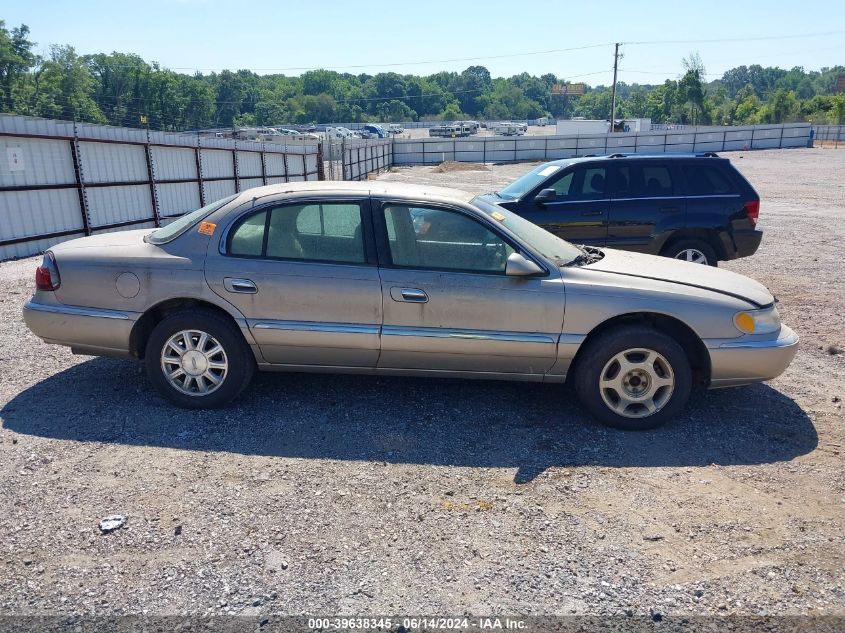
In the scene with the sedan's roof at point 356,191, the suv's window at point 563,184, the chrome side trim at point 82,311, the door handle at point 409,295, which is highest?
the sedan's roof at point 356,191

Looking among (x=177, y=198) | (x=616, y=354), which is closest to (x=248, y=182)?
(x=177, y=198)

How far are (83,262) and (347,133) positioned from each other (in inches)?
2660

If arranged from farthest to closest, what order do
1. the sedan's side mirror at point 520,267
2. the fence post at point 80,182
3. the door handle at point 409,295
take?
the fence post at point 80,182, the door handle at point 409,295, the sedan's side mirror at point 520,267

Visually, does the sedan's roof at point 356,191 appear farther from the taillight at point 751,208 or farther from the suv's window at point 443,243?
the taillight at point 751,208

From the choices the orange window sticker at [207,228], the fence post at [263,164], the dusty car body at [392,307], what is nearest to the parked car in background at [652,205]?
the dusty car body at [392,307]

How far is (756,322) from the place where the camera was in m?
4.48

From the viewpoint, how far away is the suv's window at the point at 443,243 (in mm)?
4523

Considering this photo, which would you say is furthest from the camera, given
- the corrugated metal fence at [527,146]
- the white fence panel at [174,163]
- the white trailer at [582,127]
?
the white trailer at [582,127]

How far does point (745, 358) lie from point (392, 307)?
7.91ft

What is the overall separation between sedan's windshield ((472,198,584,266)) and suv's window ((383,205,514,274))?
205 millimetres

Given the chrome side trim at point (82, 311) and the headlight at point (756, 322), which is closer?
the headlight at point (756, 322)

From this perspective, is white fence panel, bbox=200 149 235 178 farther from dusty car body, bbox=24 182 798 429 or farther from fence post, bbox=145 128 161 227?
dusty car body, bbox=24 182 798 429

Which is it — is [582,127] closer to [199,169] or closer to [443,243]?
[199,169]

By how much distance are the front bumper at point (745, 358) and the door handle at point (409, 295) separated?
1937 millimetres
